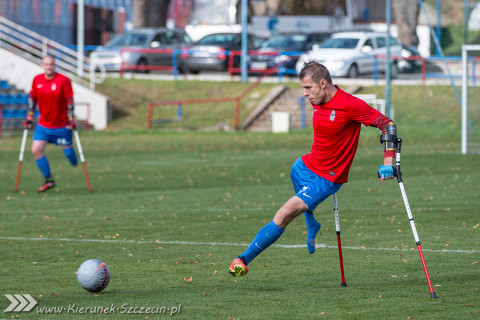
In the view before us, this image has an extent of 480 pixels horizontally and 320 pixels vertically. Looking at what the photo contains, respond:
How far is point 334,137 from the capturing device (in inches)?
320

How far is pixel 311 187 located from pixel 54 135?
8.73m

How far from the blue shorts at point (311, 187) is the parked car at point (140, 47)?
3276cm

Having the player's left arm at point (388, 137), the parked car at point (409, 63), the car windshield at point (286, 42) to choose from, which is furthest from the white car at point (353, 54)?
the player's left arm at point (388, 137)

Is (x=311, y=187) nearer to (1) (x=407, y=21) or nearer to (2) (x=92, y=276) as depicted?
(2) (x=92, y=276)

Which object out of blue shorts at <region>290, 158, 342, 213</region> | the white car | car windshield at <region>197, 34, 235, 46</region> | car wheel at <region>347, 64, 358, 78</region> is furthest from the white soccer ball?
car windshield at <region>197, 34, 235, 46</region>

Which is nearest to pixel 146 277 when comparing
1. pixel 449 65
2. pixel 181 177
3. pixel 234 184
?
pixel 234 184

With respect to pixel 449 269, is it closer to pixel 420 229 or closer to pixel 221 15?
pixel 420 229

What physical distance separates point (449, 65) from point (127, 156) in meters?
14.0

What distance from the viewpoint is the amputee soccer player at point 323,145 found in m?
7.98

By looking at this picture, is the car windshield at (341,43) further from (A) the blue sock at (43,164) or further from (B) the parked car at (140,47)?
(A) the blue sock at (43,164)

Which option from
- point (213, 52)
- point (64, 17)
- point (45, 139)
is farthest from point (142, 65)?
point (45, 139)

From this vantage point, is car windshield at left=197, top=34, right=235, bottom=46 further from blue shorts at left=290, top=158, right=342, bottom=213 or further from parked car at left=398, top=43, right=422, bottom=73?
blue shorts at left=290, top=158, right=342, bottom=213

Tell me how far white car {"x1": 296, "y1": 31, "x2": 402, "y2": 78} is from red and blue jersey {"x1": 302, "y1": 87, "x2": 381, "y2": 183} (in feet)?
92.9

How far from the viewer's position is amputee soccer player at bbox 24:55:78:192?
51.4ft
